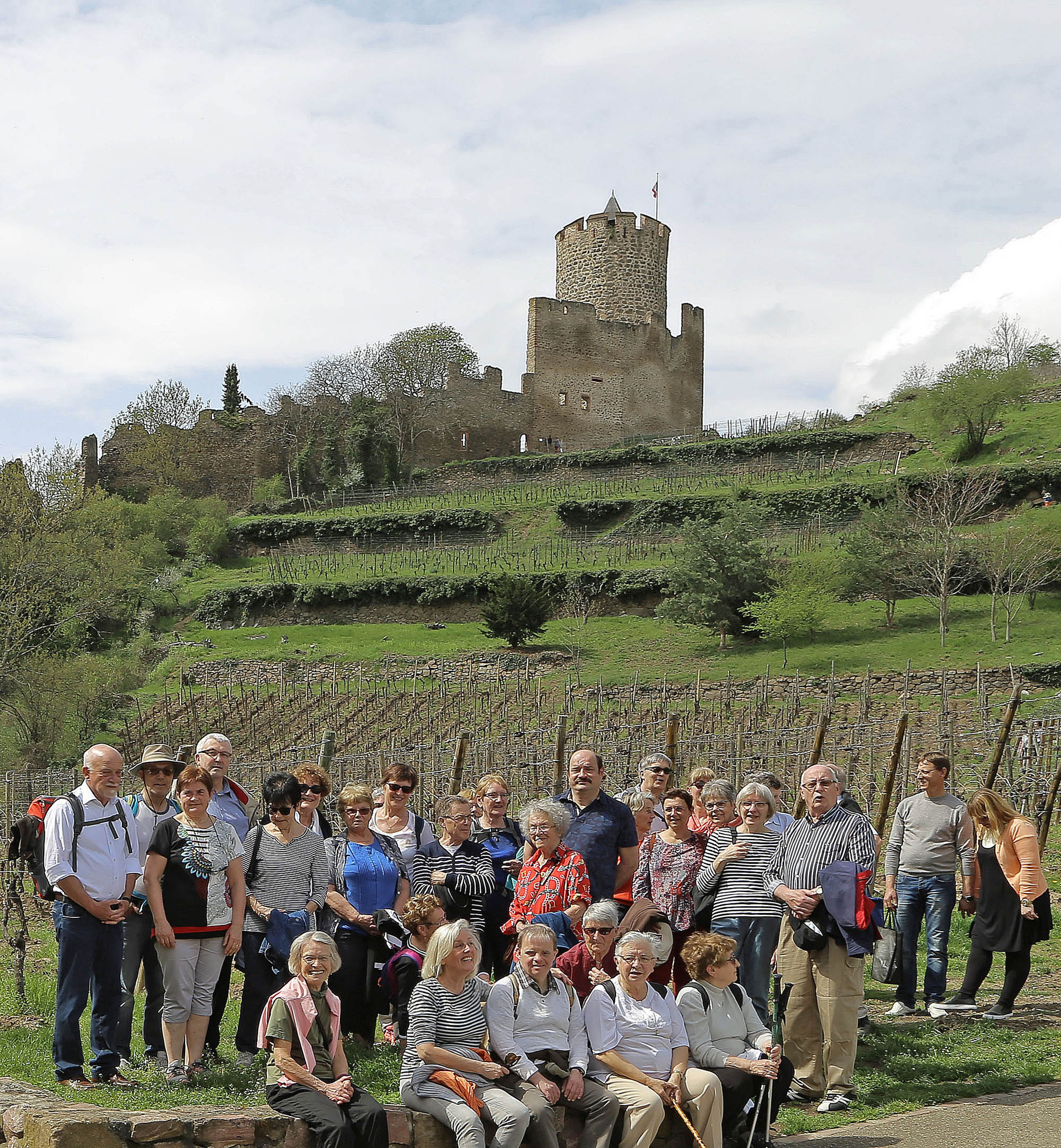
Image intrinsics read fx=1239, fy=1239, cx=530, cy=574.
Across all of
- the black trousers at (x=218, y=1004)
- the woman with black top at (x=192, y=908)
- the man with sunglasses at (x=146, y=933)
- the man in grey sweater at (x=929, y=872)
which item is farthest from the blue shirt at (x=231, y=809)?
the man in grey sweater at (x=929, y=872)

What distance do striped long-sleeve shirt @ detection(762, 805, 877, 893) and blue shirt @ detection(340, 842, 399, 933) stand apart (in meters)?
2.03

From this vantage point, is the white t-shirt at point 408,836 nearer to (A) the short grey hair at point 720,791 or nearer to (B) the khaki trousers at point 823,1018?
(A) the short grey hair at point 720,791

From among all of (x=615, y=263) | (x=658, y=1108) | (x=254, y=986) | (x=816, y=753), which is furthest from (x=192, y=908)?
→ (x=615, y=263)

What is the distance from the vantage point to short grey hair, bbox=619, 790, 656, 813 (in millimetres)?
7574

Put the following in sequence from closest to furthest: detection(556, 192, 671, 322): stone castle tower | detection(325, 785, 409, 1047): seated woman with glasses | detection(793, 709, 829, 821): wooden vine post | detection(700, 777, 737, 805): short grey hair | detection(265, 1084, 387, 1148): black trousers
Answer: detection(265, 1084, 387, 1148): black trousers
detection(325, 785, 409, 1047): seated woman with glasses
detection(700, 777, 737, 805): short grey hair
detection(793, 709, 829, 821): wooden vine post
detection(556, 192, 671, 322): stone castle tower

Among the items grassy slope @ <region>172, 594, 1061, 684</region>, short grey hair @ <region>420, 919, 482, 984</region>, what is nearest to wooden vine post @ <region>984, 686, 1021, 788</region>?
short grey hair @ <region>420, 919, 482, 984</region>

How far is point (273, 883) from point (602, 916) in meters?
1.73

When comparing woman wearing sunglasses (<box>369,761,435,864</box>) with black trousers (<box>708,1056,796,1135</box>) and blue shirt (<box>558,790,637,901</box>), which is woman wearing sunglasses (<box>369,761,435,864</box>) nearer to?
blue shirt (<box>558,790,637,901</box>)

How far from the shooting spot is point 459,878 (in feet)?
21.5

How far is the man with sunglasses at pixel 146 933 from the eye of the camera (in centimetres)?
631

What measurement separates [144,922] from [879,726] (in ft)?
50.8

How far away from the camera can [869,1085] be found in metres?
6.52

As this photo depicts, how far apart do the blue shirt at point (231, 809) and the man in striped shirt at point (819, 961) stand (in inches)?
113

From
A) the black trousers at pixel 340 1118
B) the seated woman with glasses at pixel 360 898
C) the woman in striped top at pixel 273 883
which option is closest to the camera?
the black trousers at pixel 340 1118
